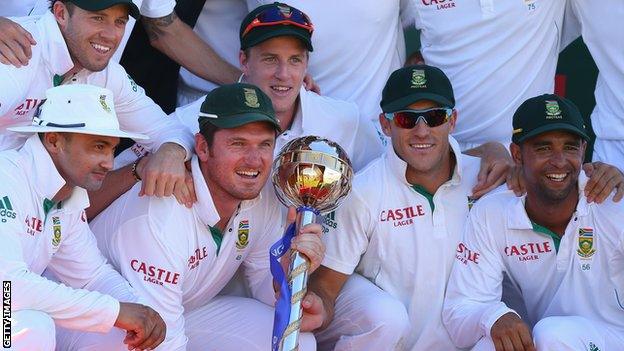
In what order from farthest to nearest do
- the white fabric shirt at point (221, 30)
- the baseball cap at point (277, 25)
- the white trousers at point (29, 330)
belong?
the white fabric shirt at point (221, 30), the baseball cap at point (277, 25), the white trousers at point (29, 330)

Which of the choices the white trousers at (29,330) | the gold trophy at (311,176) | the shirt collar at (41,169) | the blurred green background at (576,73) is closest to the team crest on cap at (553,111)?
the gold trophy at (311,176)

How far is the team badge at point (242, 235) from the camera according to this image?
5559mm

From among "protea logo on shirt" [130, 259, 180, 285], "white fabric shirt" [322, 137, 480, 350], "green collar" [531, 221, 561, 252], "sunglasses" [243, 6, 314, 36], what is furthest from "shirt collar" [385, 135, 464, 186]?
"protea logo on shirt" [130, 259, 180, 285]

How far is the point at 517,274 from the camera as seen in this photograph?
565 centimetres

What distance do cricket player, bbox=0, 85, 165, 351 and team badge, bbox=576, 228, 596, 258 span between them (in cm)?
184

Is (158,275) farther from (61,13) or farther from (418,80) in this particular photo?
(418,80)

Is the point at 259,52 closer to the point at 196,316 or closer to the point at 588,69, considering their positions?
the point at 196,316

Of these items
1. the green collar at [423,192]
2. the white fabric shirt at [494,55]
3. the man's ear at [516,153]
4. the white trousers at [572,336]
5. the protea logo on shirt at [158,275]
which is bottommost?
the protea logo on shirt at [158,275]

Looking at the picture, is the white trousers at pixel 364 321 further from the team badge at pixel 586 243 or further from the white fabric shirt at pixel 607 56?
the white fabric shirt at pixel 607 56

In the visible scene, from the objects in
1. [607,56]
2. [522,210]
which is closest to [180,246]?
[522,210]

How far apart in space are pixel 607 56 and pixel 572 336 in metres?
1.54

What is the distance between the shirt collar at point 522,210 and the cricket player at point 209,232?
0.94 meters

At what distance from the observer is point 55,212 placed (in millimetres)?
4996

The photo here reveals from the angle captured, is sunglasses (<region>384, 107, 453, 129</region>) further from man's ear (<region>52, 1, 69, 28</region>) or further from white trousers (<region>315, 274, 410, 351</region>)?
man's ear (<region>52, 1, 69, 28</region>)
